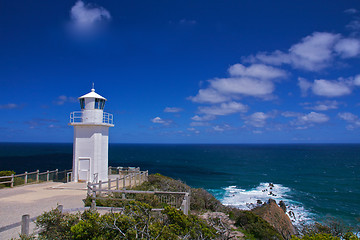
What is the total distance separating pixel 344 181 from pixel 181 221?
4182 centimetres

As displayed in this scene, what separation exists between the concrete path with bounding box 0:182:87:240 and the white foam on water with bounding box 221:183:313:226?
13.9 m

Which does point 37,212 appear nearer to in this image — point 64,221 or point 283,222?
point 64,221

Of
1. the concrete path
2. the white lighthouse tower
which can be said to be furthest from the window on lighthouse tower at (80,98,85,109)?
the concrete path

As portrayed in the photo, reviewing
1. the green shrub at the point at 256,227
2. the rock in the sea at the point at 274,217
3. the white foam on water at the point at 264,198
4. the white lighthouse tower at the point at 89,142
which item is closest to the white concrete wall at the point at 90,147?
the white lighthouse tower at the point at 89,142

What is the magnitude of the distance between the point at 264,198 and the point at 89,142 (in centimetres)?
2062

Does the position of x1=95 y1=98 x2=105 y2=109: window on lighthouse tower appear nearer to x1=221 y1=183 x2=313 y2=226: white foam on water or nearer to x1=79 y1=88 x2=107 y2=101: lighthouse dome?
x1=79 y1=88 x2=107 y2=101: lighthouse dome

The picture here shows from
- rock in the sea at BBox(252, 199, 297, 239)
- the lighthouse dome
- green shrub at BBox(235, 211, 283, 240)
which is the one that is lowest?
rock in the sea at BBox(252, 199, 297, 239)

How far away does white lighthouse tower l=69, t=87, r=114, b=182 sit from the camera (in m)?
16.3

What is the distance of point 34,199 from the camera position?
465 inches

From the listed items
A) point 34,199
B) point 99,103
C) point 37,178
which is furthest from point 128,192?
point 37,178

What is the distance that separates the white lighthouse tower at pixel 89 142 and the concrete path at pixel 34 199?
102 centimetres

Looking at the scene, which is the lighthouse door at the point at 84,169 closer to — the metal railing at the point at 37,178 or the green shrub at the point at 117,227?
the metal railing at the point at 37,178

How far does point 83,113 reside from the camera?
1675 centimetres

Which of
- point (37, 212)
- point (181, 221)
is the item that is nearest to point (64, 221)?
point (181, 221)
